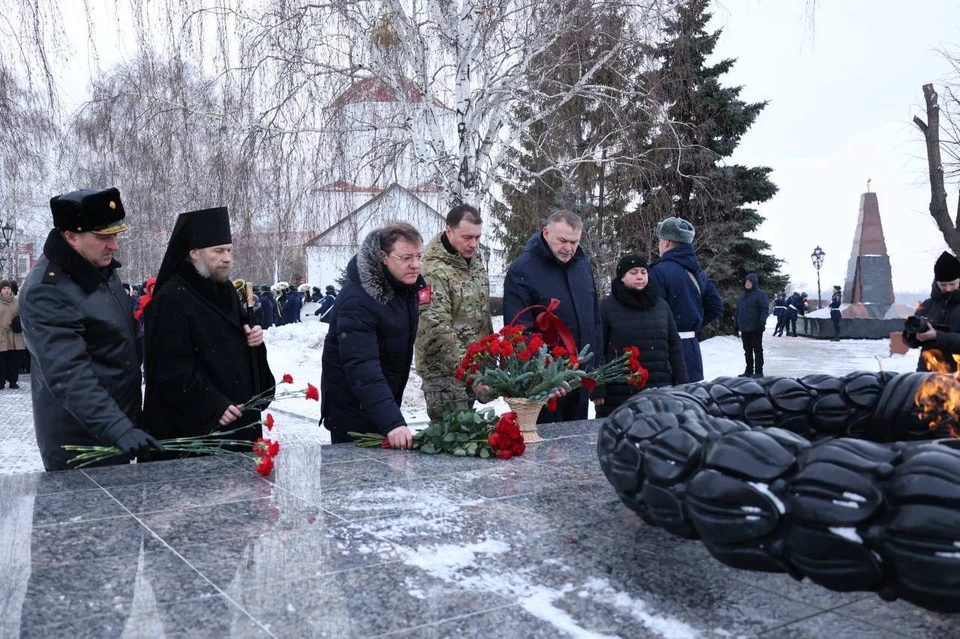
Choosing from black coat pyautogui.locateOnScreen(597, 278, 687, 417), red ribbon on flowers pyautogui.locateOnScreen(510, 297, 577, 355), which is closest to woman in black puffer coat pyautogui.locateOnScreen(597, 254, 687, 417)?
black coat pyautogui.locateOnScreen(597, 278, 687, 417)

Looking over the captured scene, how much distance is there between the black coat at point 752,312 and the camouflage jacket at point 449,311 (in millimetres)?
10762

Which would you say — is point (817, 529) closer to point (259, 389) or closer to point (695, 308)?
point (259, 389)

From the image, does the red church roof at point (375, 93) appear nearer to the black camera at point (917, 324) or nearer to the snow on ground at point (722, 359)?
the snow on ground at point (722, 359)

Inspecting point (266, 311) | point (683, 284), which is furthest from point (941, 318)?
point (266, 311)

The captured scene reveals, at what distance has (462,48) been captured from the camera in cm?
1034

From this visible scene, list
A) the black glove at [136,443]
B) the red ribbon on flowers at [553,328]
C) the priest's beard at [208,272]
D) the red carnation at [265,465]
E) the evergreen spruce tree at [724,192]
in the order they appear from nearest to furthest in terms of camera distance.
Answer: the black glove at [136,443] → the red carnation at [265,465] → the priest's beard at [208,272] → the red ribbon on flowers at [553,328] → the evergreen spruce tree at [724,192]

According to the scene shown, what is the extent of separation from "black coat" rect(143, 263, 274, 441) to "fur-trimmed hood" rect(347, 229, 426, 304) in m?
0.59

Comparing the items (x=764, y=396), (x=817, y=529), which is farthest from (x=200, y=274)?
(x=817, y=529)

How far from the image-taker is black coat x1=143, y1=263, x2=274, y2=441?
12.4ft

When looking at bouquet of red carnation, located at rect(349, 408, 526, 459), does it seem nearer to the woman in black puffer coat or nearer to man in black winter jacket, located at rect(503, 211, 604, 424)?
man in black winter jacket, located at rect(503, 211, 604, 424)

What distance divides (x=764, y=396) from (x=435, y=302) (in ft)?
6.48

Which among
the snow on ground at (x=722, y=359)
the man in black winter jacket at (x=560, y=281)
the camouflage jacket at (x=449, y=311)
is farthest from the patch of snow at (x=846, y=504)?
the snow on ground at (x=722, y=359)

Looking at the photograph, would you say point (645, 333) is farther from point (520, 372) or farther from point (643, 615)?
point (643, 615)

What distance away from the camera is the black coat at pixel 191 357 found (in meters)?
3.77
